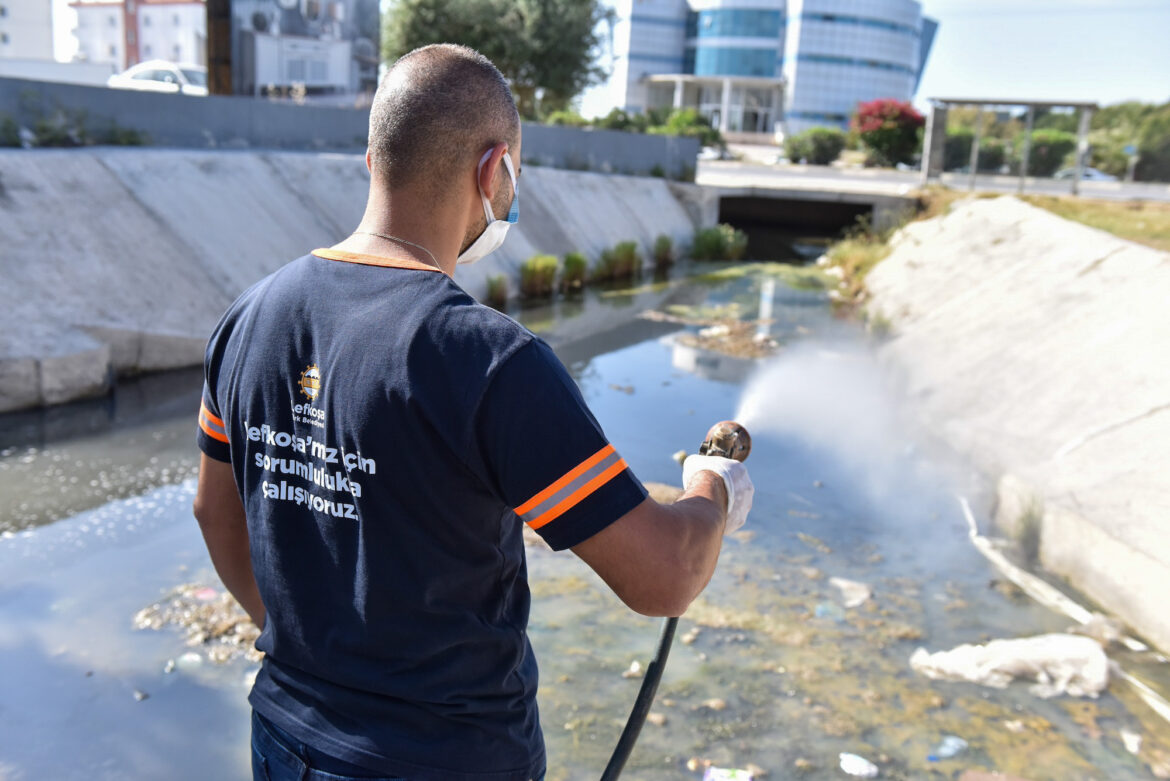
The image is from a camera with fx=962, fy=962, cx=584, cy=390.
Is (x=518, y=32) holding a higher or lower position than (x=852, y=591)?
higher

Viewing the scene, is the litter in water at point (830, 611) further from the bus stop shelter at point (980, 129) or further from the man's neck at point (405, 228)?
the bus stop shelter at point (980, 129)

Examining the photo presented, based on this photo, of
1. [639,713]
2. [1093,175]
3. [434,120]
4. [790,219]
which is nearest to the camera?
[434,120]

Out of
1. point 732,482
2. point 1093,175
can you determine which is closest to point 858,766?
point 732,482

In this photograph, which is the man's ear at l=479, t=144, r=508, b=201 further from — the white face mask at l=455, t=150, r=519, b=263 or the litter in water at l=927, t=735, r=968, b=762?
the litter in water at l=927, t=735, r=968, b=762

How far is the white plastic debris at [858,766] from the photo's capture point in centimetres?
347

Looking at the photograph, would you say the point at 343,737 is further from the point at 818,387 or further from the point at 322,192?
the point at 322,192

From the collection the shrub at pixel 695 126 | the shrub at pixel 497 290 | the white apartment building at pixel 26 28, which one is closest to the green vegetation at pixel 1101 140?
the shrub at pixel 695 126

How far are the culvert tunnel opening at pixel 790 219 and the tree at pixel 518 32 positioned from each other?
8.44m

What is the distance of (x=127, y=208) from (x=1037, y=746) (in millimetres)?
8441

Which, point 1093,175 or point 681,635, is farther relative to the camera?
point 1093,175

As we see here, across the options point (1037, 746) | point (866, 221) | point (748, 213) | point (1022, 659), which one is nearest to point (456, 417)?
point (1037, 746)

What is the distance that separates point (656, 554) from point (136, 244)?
8.38 metres

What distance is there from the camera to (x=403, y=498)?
1396 millimetres

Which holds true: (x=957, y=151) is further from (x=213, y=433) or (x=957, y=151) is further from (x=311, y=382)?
(x=311, y=382)
